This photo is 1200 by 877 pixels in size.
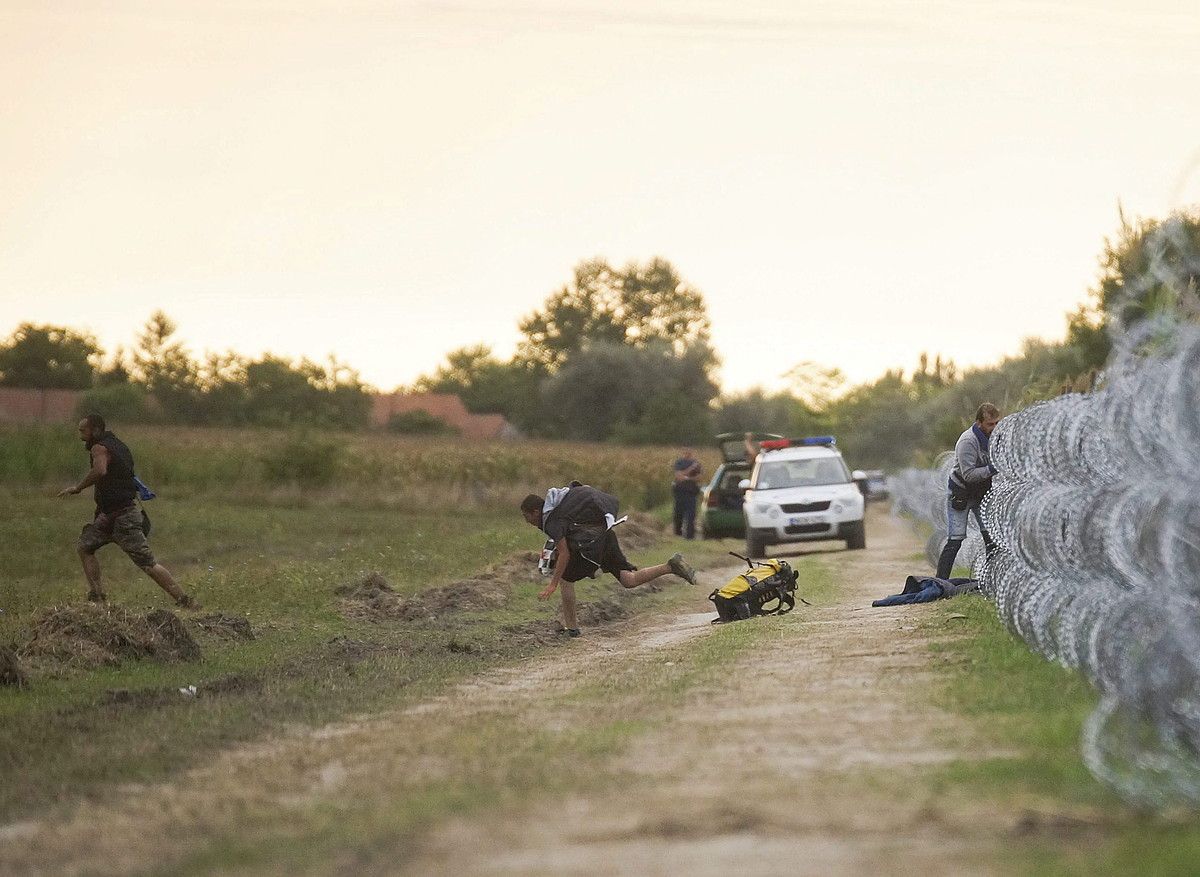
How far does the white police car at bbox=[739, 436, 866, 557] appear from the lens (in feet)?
95.1

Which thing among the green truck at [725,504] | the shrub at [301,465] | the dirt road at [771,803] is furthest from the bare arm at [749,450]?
the dirt road at [771,803]

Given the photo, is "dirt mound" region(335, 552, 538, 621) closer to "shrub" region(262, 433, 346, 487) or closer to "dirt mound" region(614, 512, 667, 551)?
"dirt mound" region(614, 512, 667, 551)

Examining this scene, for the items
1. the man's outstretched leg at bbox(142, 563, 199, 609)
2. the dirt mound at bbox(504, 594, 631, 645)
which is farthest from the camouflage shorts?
the dirt mound at bbox(504, 594, 631, 645)

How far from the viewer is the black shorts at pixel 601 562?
16.3 meters

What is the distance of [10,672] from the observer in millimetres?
12492

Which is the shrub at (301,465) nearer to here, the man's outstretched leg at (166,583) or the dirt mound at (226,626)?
the man's outstretched leg at (166,583)

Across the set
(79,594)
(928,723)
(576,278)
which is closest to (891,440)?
(576,278)

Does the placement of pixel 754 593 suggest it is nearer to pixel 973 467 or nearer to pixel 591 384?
pixel 973 467

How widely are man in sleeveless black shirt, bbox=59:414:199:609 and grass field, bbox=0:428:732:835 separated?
66 cm

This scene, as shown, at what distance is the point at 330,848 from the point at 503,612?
12.1 m

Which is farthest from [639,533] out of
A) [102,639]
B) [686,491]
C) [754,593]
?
[102,639]

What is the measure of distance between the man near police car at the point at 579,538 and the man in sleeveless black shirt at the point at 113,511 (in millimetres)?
3608

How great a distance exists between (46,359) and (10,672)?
3929 inches

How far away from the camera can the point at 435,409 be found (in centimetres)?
12406
